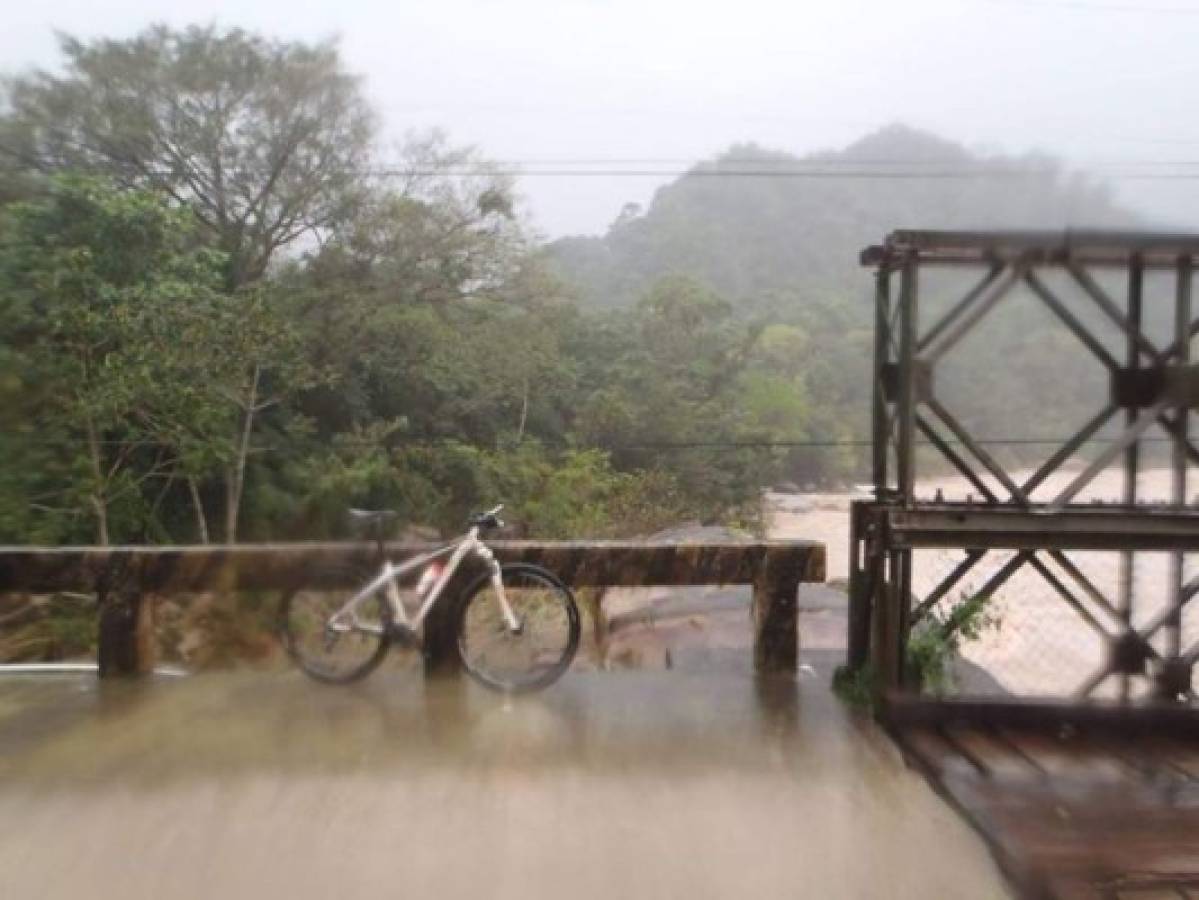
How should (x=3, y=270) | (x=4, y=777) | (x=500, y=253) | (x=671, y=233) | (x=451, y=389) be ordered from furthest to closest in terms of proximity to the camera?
(x=500, y=253) → (x=451, y=389) → (x=671, y=233) → (x=3, y=270) → (x=4, y=777)

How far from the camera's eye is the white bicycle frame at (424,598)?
485 centimetres

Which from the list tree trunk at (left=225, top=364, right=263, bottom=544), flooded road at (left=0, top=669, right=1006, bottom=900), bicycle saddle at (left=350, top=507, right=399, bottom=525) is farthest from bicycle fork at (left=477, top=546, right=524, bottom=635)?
tree trunk at (left=225, top=364, right=263, bottom=544)

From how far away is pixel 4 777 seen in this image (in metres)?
3.80

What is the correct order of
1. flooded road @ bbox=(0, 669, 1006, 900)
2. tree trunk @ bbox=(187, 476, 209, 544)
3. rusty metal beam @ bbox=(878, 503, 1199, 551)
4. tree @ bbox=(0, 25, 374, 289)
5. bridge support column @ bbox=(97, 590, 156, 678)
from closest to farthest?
1. flooded road @ bbox=(0, 669, 1006, 900)
2. rusty metal beam @ bbox=(878, 503, 1199, 551)
3. bridge support column @ bbox=(97, 590, 156, 678)
4. tree trunk @ bbox=(187, 476, 209, 544)
5. tree @ bbox=(0, 25, 374, 289)

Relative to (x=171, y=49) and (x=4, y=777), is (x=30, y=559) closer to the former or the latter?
(x=4, y=777)

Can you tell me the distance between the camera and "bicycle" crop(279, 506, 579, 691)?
4.86 m

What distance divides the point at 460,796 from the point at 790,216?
754 cm

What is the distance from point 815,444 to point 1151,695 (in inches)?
140

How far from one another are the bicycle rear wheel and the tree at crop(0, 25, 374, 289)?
1040cm

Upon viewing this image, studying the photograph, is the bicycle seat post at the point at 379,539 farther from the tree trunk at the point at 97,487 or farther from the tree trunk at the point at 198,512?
the tree trunk at the point at 198,512

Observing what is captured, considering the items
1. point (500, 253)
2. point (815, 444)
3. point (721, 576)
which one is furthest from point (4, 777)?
point (500, 253)

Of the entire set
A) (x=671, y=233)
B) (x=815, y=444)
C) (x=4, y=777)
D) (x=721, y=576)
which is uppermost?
(x=671, y=233)

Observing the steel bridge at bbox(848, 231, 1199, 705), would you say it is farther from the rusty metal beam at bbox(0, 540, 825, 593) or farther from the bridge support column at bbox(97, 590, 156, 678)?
the bridge support column at bbox(97, 590, 156, 678)

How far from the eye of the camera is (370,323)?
15.3 m
